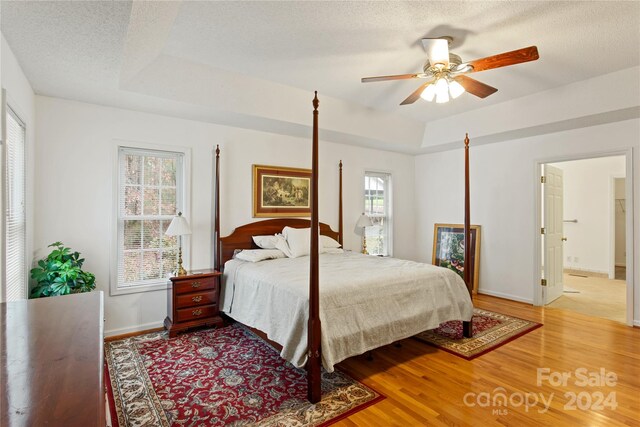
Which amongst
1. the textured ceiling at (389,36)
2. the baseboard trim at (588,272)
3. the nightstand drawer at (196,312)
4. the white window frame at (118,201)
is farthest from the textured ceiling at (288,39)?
the baseboard trim at (588,272)

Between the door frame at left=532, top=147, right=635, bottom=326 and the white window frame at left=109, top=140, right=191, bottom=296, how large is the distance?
183 inches

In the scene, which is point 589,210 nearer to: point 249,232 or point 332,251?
point 332,251

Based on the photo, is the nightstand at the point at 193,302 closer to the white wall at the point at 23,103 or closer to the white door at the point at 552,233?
the white wall at the point at 23,103

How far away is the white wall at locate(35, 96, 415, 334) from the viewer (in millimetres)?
3217

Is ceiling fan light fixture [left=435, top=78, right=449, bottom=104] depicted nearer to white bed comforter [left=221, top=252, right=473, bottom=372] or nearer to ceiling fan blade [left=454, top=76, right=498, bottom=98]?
ceiling fan blade [left=454, top=76, right=498, bottom=98]

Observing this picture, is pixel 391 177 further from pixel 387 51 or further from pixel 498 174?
pixel 387 51

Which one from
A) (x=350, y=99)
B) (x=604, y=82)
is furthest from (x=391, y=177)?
(x=604, y=82)

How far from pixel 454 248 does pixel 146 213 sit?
466cm

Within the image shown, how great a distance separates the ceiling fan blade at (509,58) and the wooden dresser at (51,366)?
2.77 metres

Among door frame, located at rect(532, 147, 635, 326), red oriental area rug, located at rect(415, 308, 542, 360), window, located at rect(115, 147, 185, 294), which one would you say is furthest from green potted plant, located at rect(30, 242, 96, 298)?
door frame, located at rect(532, 147, 635, 326)

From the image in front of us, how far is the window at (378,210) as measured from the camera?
5.79m

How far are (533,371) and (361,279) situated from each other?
1592 mm

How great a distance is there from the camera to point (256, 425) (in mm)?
2066

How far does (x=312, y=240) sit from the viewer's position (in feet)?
7.64
